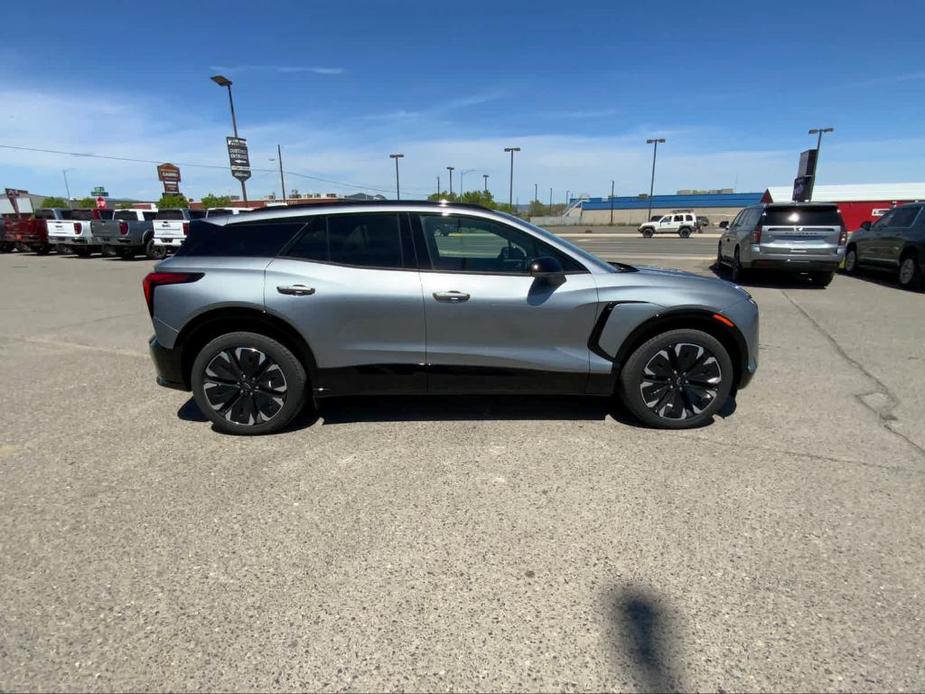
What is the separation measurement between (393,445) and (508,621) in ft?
5.65

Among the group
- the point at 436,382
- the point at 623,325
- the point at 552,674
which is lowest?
the point at 552,674

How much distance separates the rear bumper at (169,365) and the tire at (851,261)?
48.7 feet

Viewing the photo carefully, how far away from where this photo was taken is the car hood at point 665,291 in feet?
11.8

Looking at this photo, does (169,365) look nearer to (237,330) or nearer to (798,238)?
(237,330)

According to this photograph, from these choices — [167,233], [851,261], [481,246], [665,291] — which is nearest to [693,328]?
[665,291]

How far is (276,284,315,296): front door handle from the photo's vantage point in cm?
353

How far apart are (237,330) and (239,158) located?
27.8m

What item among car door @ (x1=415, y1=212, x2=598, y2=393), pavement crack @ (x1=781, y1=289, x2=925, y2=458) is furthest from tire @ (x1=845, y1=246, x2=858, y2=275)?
car door @ (x1=415, y1=212, x2=598, y2=393)

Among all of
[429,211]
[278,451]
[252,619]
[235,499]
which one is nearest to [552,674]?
[252,619]

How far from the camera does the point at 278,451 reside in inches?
138

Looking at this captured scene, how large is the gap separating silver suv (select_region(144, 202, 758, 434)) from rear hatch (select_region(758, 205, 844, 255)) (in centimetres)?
778

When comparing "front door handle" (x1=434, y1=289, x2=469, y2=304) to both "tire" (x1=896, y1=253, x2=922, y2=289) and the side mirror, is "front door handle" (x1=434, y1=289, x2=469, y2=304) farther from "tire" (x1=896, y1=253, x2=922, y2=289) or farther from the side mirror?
"tire" (x1=896, y1=253, x2=922, y2=289)

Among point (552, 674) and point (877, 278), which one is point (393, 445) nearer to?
point (552, 674)

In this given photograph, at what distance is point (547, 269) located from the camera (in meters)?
3.38
